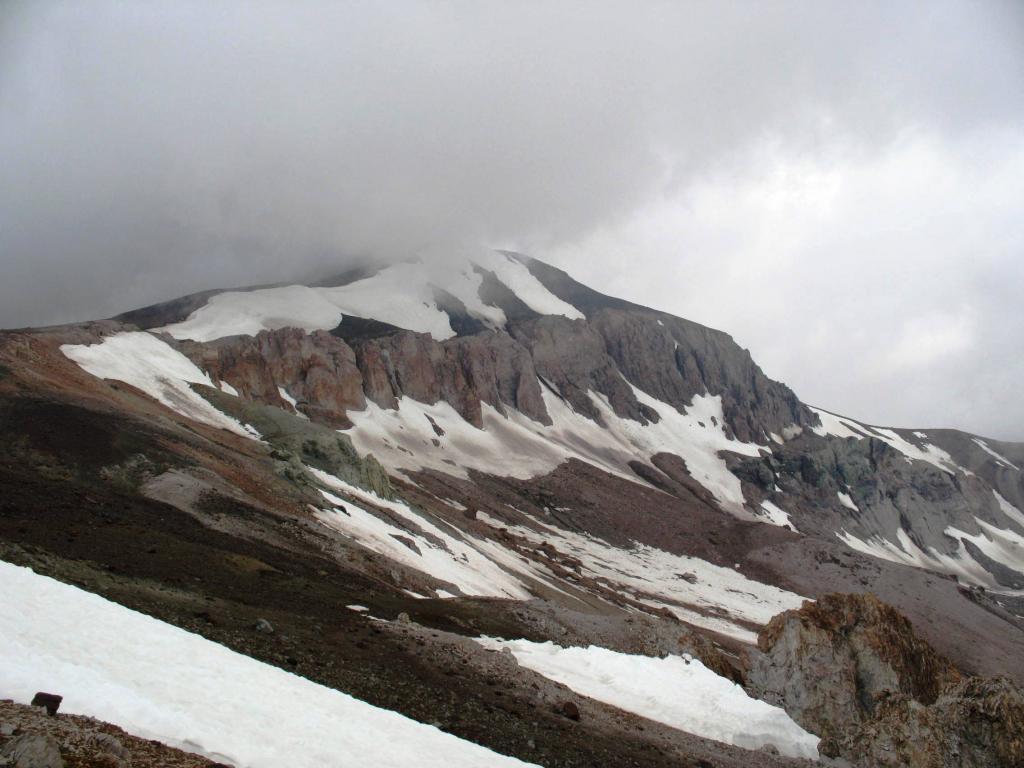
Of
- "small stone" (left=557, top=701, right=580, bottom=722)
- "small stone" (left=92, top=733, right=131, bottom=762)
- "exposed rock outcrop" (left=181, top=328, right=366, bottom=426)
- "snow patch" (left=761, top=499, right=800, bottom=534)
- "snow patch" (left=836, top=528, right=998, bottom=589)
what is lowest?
"small stone" (left=92, top=733, right=131, bottom=762)

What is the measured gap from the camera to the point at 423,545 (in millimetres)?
44750

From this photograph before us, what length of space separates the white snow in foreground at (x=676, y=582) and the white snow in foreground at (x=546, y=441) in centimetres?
1984

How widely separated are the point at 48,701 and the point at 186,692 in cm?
270

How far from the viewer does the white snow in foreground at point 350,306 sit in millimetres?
119062

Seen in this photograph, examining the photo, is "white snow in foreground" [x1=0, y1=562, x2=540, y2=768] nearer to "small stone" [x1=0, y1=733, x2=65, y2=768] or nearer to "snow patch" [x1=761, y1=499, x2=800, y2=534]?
"small stone" [x1=0, y1=733, x2=65, y2=768]

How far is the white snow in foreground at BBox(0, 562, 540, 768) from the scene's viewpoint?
991 cm

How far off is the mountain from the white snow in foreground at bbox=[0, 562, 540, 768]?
1302 mm

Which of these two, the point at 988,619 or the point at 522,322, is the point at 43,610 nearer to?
the point at 988,619

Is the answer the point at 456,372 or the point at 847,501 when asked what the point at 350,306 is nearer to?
the point at 456,372

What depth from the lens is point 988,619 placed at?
93250mm

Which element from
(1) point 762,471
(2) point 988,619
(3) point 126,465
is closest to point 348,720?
(3) point 126,465

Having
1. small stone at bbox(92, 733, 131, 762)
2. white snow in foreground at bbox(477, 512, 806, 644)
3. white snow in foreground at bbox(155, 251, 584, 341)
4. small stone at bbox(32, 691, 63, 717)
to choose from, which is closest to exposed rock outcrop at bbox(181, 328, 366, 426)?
white snow in foreground at bbox(155, 251, 584, 341)

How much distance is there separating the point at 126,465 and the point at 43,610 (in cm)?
1995

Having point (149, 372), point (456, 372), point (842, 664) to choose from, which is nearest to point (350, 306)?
point (456, 372)
